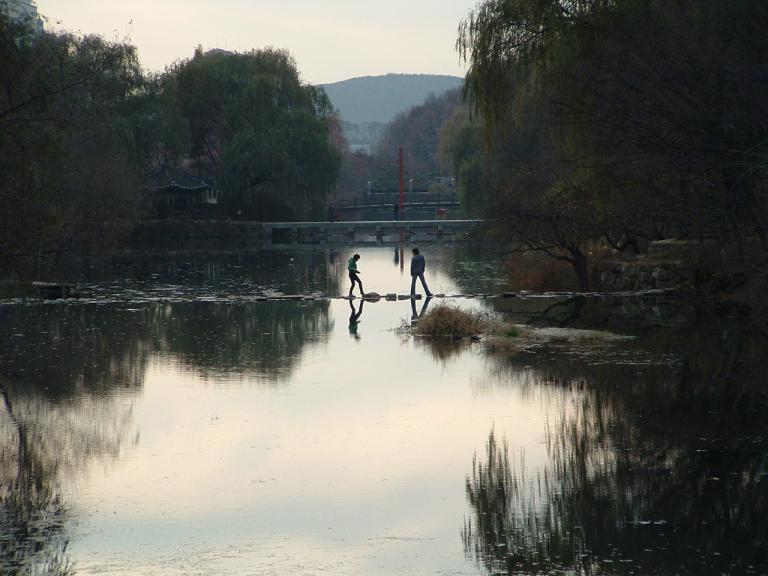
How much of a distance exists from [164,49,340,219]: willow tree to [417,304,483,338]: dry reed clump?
172ft

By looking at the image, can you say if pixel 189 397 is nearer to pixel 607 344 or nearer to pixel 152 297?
pixel 607 344

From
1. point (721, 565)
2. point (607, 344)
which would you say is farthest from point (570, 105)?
point (721, 565)

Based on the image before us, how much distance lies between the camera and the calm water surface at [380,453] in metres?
9.51

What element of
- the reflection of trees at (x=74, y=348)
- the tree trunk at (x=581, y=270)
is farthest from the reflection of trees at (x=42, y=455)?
the tree trunk at (x=581, y=270)

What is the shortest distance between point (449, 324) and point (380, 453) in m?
11.1

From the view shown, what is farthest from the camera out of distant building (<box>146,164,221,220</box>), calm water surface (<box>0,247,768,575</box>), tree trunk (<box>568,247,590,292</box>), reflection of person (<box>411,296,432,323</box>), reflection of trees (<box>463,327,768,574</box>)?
distant building (<box>146,164,221,220</box>)

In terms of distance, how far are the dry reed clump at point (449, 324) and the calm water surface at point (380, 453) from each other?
0.86 m

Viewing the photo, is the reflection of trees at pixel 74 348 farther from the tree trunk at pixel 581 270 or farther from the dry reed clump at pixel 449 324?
the tree trunk at pixel 581 270

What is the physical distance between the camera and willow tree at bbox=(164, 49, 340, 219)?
7688cm

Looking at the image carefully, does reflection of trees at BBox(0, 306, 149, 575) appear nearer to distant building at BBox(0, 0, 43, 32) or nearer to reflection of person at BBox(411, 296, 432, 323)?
distant building at BBox(0, 0, 43, 32)

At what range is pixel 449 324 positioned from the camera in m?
24.1

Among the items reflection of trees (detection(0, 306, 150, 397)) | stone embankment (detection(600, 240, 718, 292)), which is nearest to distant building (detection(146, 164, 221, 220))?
reflection of trees (detection(0, 306, 150, 397))

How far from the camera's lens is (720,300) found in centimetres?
2823

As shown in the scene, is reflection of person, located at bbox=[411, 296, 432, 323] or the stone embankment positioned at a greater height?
the stone embankment
